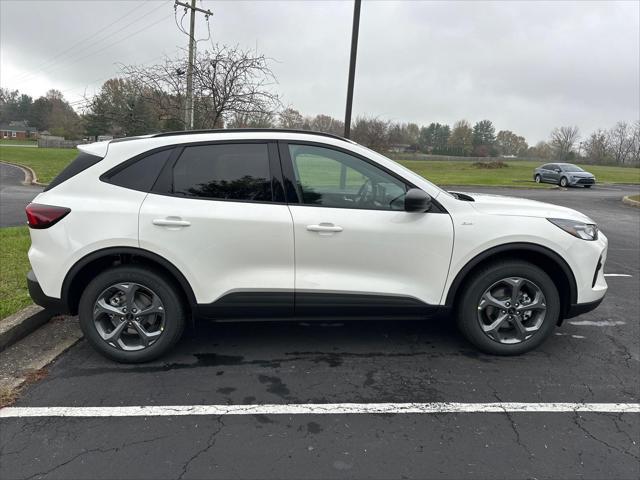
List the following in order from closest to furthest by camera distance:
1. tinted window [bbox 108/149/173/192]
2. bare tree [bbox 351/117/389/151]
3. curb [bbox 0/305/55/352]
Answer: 1. tinted window [bbox 108/149/173/192]
2. curb [bbox 0/305/55/352]
3. bare tree [bbox 351/117/389/151]

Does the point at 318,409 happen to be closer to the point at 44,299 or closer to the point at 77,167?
the point at 44,299

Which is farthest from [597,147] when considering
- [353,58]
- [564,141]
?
[353,58]

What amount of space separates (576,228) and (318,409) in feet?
→ 8.04

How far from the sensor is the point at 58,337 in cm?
381

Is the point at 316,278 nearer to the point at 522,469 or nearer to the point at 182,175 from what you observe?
the point at 182,175

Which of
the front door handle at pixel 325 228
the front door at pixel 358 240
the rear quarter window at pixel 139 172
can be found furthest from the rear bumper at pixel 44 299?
the front door handle at pixel 325 228

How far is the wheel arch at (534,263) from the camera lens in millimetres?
3369

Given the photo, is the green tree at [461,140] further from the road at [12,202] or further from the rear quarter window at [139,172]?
the rear quarter window at [139,172]

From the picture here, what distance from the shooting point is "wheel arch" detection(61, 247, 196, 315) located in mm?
3189

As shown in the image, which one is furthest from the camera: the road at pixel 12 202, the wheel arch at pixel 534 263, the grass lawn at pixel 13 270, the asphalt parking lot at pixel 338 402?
the road at pixel 12 202

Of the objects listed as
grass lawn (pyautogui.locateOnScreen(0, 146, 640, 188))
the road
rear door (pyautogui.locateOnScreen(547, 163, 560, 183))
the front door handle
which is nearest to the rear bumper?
the front door handle

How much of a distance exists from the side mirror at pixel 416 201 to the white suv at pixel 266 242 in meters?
0.01

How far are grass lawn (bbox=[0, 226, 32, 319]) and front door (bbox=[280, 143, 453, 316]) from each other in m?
2.76

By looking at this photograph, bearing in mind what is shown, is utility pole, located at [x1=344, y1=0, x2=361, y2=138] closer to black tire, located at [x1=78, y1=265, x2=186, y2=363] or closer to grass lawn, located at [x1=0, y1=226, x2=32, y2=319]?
grass lawn, located at [x1=0, y1=226, x2=32, y2=319]
